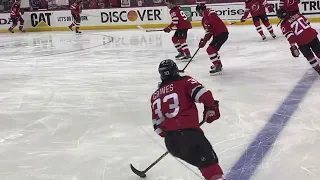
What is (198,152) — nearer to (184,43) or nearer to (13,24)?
(184,43)

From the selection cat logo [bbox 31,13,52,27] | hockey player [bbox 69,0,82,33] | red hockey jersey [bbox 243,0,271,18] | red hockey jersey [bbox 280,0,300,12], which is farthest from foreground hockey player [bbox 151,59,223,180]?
cat logo [bbox 31,13,52,27]

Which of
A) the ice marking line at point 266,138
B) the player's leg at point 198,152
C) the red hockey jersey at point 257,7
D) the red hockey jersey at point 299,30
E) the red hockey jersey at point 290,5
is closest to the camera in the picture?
the player's leg at point 198,152

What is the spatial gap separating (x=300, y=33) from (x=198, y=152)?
3114mm

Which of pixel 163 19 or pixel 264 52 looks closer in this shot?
pixel 264 52

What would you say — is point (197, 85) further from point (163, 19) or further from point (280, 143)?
point (163, 19)

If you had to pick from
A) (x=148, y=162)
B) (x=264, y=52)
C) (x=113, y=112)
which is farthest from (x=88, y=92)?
(x=264, y=52)

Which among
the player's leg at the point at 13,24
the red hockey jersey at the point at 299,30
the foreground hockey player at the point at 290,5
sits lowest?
the player's leg at the point at 13,24

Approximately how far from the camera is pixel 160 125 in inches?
84.4

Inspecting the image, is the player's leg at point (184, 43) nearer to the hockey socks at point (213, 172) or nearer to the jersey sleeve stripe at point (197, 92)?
the jersey sleeve stripe at point (197, 92)

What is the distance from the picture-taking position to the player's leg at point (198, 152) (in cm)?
192

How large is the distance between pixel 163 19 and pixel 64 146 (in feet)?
35.7

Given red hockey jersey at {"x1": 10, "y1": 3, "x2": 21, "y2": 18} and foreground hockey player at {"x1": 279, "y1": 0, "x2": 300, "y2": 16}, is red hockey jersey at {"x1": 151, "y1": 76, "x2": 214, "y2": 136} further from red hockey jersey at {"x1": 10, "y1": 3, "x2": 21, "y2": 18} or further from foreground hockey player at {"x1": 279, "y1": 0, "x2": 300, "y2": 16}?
red hockey jersey at {"x1": 10, "y1": 3, "x2": 21, "y2": 18}

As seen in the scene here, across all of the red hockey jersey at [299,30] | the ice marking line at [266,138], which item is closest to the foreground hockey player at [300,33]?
the red hockey jersey at [299,30]

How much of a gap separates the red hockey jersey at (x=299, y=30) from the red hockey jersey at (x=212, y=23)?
118 centimetres
